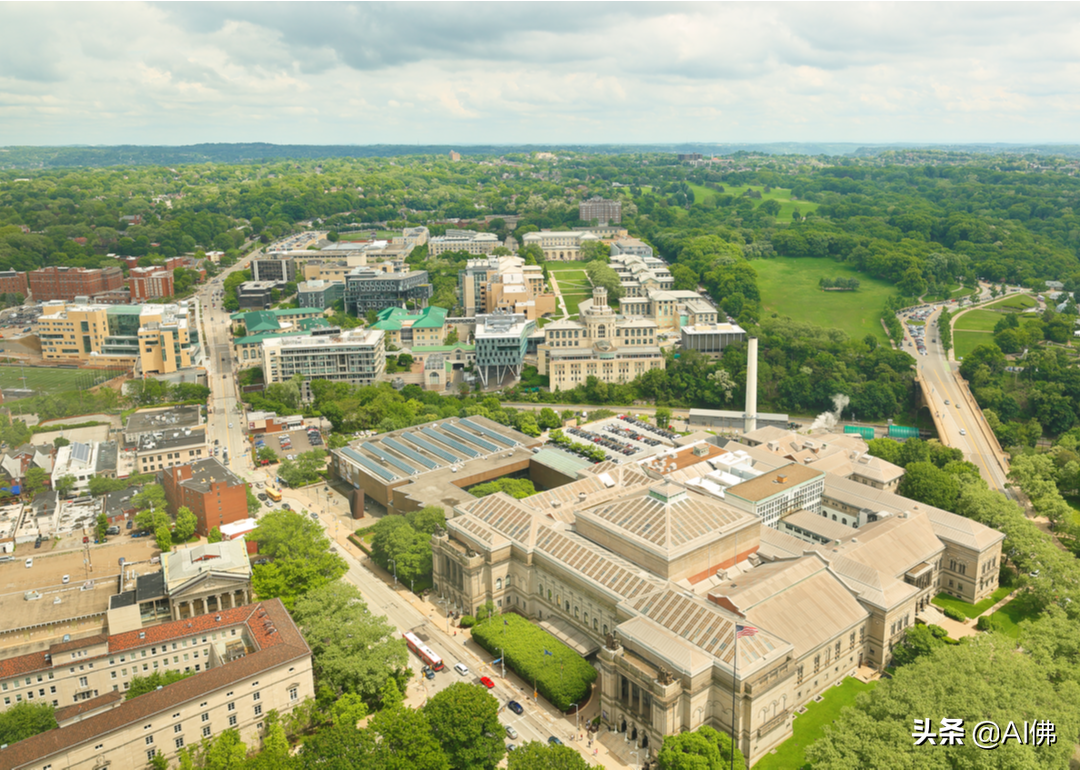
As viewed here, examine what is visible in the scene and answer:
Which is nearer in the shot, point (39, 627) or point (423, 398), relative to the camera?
point (39, 627)

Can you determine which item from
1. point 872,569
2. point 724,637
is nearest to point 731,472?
point 872,569

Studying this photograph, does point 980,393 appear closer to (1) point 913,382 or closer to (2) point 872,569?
(1) point 913,382

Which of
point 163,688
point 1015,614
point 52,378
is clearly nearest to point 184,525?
point 163,688

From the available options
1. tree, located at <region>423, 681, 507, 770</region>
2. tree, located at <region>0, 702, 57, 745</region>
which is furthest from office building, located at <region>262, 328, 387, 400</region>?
tree, located at <region>423, 681, 507, 770</region>

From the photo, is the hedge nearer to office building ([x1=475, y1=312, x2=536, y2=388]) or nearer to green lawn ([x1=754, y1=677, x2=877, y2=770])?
green lawn ([x1=754, y1=677, x2=877, y2=770])

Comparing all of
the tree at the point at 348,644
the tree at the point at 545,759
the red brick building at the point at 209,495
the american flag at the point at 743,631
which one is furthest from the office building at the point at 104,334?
the american flag at the point at 743,631

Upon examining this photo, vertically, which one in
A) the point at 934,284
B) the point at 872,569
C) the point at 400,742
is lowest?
the point at 400,742
